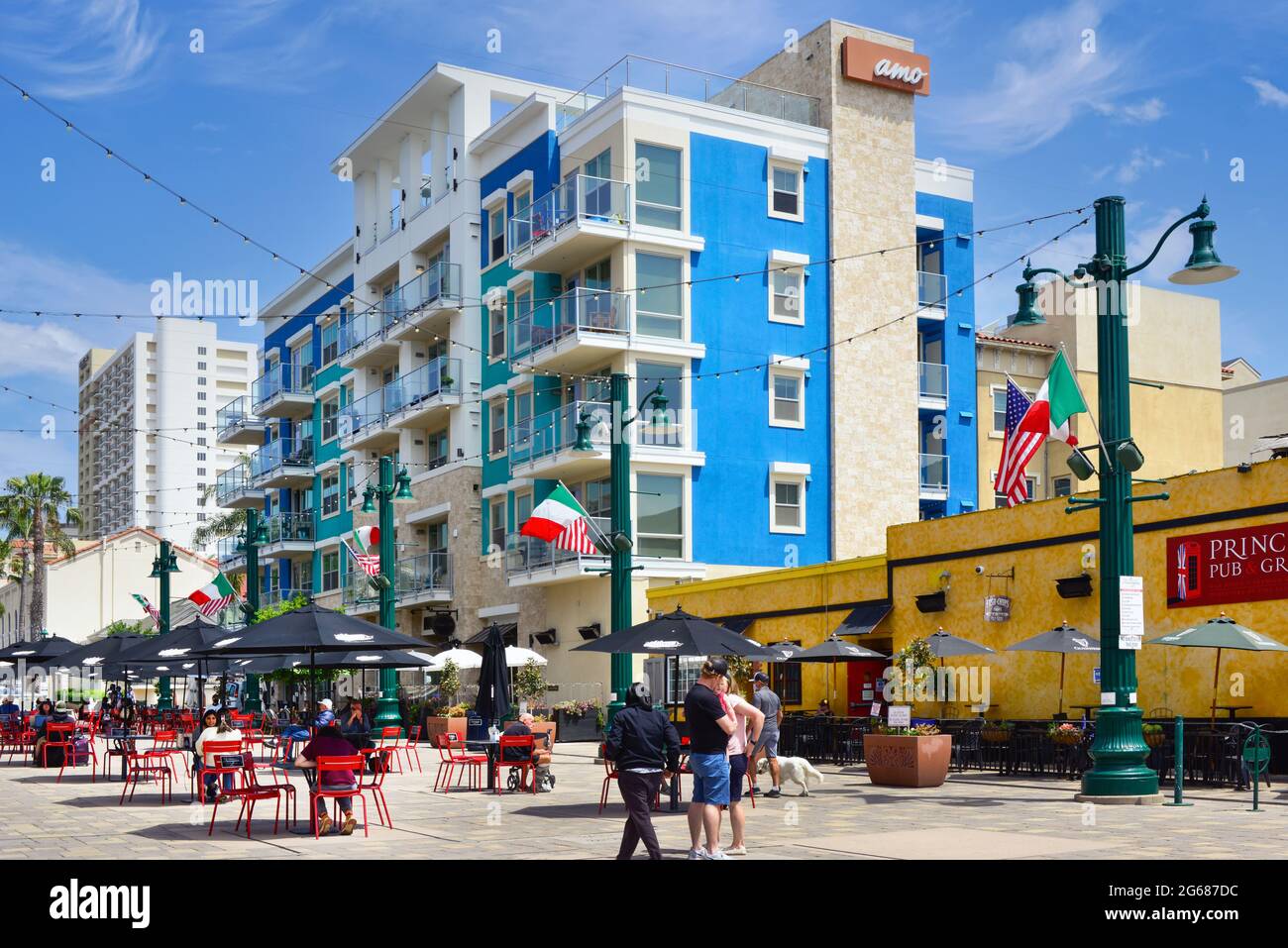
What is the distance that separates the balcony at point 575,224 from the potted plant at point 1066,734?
21540mm

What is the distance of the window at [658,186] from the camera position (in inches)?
1625

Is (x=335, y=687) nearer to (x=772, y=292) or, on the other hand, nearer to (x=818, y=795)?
(x=772, y=292)

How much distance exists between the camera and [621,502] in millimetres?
25453

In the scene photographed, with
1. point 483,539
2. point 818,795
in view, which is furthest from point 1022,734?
point 483,539

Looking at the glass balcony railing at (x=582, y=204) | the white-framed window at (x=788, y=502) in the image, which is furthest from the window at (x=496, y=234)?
the white-framed window at (x=788, y=502)

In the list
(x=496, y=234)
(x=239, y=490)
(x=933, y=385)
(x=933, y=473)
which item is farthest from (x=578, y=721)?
(x=239, y=490)

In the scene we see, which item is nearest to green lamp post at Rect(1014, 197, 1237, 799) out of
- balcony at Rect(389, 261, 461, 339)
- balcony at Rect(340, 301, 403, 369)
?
balcony at Rect(389, 261, 461, 339)

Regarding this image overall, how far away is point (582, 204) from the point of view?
40312mm

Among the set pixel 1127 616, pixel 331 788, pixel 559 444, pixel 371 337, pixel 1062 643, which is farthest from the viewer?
pixel 371 337

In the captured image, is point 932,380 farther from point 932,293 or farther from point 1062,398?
point 1062,398

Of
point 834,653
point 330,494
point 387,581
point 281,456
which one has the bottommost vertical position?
point 834,653

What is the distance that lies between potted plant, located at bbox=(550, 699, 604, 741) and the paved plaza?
15220 mm

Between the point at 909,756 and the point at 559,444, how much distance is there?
21.1 m

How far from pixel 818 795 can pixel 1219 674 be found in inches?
271
